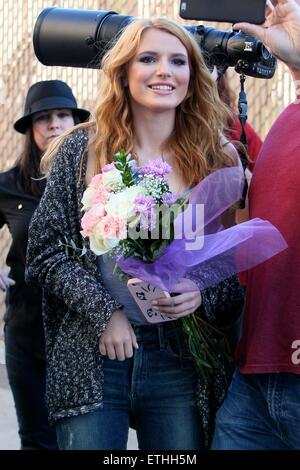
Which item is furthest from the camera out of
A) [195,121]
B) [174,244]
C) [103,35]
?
[103,35]

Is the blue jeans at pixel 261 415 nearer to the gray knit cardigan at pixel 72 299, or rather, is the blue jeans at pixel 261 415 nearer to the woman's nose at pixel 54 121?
the gray knit cardigan at pixel 72 299

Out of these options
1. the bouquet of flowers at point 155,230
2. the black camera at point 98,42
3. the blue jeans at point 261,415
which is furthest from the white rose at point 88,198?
the black camera at point 98,42

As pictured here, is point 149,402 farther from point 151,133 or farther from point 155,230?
point 151,133

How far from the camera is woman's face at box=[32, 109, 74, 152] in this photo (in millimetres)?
3879

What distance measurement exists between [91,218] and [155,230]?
17 centimetres

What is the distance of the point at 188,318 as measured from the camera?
97.6 inches

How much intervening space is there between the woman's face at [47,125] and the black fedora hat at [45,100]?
3cm

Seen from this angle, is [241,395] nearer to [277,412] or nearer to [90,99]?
[277,412]

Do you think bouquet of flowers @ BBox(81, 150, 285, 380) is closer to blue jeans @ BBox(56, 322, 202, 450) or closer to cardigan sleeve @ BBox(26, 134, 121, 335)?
cardigan sleeve @ BBox(26, 134, 121, 335)

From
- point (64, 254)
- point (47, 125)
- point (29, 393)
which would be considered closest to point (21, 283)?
point (29, 393)

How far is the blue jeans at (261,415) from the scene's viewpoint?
234cm

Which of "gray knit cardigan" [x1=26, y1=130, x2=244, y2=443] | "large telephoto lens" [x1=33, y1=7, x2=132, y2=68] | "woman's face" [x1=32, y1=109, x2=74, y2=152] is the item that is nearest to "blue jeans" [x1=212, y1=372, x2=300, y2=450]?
"gray knit cardigan" [x1=26, y1=130, x2=244, y2=443]
